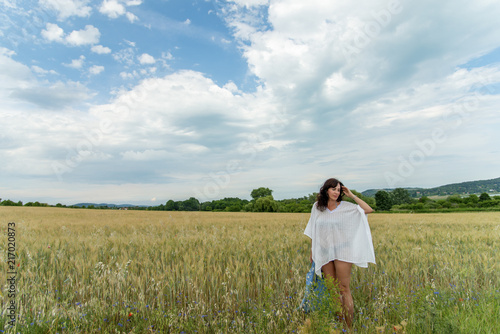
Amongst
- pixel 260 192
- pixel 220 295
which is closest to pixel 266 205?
pixel 260 192

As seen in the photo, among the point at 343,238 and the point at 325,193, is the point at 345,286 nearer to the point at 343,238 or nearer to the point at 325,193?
the point at 343,238

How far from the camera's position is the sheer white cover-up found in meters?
3.85

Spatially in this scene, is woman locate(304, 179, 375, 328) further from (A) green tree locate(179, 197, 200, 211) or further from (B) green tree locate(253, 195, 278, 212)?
(B) green tree locate(253, 195, 278, 212)

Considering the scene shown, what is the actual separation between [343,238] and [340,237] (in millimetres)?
45

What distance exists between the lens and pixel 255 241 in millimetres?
7137

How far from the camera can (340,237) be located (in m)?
3.96

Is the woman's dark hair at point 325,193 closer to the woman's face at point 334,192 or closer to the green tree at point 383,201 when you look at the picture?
the woman's face at point 334,192

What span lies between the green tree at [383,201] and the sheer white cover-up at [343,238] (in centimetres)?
5989

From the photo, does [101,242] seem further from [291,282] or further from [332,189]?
[332,189]

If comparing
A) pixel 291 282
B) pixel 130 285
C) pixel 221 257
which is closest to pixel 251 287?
pixel 291 282

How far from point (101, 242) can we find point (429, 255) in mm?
8099

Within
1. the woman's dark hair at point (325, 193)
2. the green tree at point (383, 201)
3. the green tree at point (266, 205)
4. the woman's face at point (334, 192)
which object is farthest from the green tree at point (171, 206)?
the woman's face at point (334, 192)

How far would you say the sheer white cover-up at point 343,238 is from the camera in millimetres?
3850

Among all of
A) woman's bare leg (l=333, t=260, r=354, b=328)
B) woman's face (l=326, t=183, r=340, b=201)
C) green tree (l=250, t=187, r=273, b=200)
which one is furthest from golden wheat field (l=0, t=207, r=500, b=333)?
green tree (l=250, t=187, r=273, b=200)
